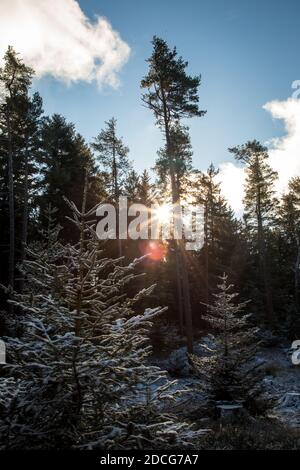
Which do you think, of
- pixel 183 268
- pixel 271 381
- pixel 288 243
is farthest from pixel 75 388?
pixel 288 243

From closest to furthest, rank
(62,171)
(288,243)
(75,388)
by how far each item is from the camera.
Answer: (75,388), (62,171), (288,243)

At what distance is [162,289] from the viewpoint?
88.0 ft

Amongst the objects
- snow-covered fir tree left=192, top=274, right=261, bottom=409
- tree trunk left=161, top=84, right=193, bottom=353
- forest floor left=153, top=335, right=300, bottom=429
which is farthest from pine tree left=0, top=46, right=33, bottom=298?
snow-covered fir tree left=192, top=274, right=261, bottom=409

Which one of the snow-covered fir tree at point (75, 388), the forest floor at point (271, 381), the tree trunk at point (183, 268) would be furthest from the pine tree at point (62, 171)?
the snow-covered fir tree at point (75, 388)

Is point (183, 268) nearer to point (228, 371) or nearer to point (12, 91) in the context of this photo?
point (228, 371)

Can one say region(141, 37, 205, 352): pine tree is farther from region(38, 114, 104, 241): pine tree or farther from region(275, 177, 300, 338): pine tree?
region(275, 177, 300, 338): pine tree

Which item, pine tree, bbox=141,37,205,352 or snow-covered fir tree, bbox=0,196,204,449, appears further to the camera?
pine tree, bbox=141,37,205,352

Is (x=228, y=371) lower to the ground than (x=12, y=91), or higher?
lower

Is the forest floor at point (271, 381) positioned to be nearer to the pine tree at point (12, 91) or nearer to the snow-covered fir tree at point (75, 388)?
the snow-covered fir tree at point (75, 388)

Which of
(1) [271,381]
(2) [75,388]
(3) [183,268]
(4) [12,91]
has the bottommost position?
(1) [271,381]
